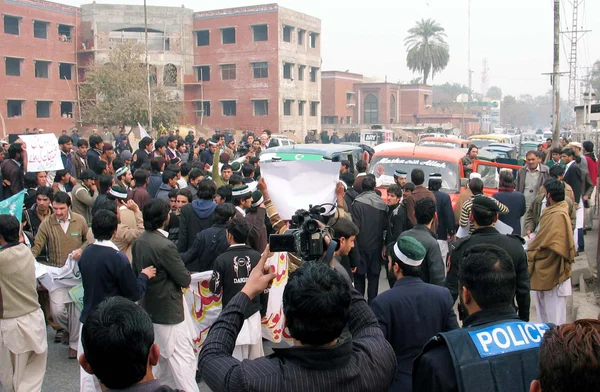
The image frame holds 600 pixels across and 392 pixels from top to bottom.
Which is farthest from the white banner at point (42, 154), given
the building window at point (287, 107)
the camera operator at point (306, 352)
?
the building window at point (287, 107)

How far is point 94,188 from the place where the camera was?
8.78m

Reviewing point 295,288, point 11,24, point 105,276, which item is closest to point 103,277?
point 105,276

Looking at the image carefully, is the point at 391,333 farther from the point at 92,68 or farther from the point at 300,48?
the point at 300,48

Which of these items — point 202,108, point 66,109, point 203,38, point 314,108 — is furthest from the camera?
point 314,108

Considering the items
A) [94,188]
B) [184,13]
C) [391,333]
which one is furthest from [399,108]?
[391,333]

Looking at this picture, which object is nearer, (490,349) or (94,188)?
(490,349)

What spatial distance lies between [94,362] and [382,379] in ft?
3.73

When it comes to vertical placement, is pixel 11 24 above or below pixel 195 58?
above

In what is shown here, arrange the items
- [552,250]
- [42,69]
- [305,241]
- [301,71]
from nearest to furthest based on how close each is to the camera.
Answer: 1. [305,241]
2. [552,250]
3. [42,69]
4. [301,71]

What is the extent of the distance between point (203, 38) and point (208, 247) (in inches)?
1846

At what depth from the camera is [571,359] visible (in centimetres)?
189

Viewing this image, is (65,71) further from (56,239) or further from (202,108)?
(56,239)

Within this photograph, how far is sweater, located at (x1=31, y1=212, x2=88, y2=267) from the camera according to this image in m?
6.63

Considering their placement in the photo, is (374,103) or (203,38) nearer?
(203,38)
